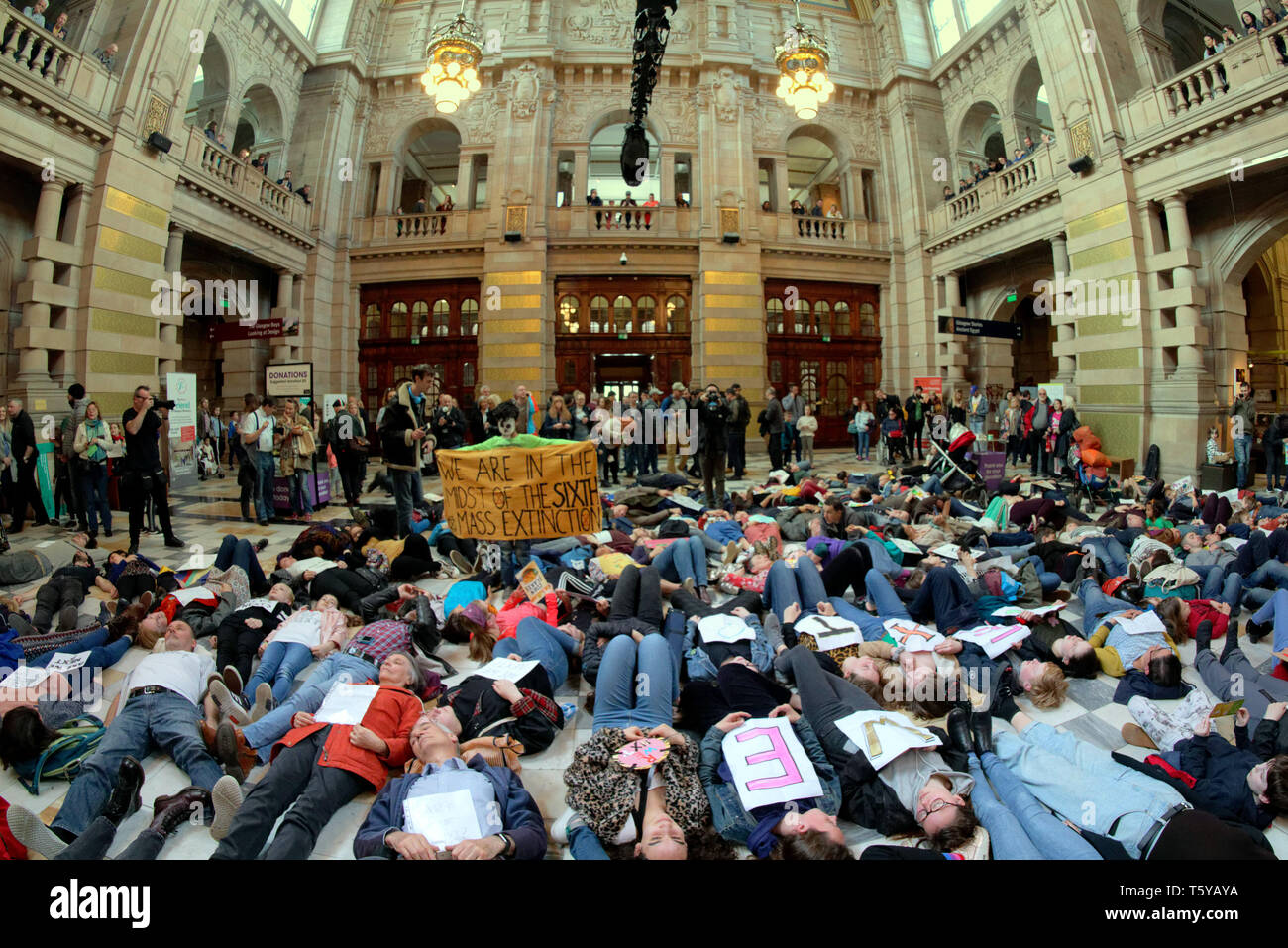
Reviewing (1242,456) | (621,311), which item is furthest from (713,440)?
(1242,456)

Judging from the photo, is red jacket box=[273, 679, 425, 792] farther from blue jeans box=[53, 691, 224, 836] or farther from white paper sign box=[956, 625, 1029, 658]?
white paper sign box=[956, 625, 1029, 658]

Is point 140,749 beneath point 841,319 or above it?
beneath

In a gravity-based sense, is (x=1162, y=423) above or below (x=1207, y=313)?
below

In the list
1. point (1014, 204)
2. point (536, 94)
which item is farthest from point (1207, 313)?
point (536, 94)

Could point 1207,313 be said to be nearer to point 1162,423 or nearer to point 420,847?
point 1162,423

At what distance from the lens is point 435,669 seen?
488cm

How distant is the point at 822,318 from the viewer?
20.4m

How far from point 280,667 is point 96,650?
1.59 m

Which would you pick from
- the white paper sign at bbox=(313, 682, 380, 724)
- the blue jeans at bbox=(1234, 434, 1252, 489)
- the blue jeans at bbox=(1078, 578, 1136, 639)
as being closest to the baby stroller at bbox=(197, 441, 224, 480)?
the white paper sign at bbox=(313, 682, 380, 724)

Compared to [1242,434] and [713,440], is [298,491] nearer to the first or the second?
[713,440]

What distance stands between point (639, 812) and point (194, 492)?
13.9 meters

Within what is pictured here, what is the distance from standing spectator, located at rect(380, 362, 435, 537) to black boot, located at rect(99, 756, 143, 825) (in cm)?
516

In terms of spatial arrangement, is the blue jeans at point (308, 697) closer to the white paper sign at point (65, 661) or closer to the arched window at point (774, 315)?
the white paper sign at point (65, 661)

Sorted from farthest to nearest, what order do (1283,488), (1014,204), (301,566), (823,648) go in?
(1014,204), (1283,488), (301,566), (823,648)
